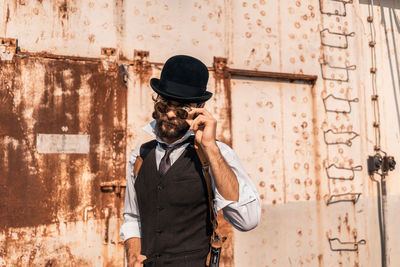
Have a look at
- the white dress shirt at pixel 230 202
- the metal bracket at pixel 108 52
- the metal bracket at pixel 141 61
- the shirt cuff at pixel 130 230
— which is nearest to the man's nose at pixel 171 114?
the white dress shirt at pixel 230 202

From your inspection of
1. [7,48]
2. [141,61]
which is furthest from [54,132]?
[141,61]

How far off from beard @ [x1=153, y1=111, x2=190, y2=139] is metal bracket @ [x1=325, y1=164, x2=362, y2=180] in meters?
2.51

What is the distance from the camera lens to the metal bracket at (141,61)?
3240 millimetres

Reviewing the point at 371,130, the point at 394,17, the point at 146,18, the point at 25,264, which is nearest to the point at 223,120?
the point at 146,18

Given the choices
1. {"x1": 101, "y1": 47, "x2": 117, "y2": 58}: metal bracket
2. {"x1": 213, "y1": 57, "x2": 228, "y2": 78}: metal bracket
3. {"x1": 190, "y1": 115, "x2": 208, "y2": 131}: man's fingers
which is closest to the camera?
{"x1": 190, "y1": 115, "x2": 208, "y2": 131}: man's fingers

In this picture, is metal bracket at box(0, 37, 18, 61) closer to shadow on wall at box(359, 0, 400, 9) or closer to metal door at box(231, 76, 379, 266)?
metal door at box(231, 76, 379, 266)

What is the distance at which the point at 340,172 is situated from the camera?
3785mm

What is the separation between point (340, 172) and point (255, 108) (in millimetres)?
1302

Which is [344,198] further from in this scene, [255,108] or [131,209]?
[131,209]

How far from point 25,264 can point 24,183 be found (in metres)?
0.71

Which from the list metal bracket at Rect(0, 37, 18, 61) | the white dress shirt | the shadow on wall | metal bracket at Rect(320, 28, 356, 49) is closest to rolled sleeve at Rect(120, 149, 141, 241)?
the white dress shirt

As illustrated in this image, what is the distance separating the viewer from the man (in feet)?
5.60

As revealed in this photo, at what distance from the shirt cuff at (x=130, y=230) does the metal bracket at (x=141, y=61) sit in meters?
1.74

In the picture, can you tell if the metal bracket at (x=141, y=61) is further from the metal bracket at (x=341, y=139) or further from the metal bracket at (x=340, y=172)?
the metal bracket at (x=340, y=172)
